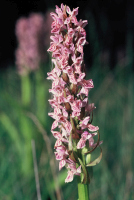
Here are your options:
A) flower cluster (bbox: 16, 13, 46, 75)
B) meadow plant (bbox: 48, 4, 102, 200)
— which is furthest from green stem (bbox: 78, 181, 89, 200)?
flower cluster (bbox: 16, 13, 46, 75)

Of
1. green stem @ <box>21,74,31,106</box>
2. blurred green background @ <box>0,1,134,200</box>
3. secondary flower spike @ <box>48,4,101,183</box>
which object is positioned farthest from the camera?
green stem @ <box>21,74,31,106</box>

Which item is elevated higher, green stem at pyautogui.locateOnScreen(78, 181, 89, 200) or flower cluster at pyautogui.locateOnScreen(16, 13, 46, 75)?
flower cluster at pyautogui.locateOnScreen(16, 13, 46, 75)

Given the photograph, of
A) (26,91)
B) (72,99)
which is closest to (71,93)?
(72,99)

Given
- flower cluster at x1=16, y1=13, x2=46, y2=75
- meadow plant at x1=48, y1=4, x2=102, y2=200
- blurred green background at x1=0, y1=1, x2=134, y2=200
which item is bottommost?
blurred green background at x1=0, y1=1, x2=134, y2=200

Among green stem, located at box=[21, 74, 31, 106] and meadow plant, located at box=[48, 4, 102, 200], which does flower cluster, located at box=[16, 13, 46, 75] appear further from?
meadow plant, located at box=[48, 4, 102, 200]

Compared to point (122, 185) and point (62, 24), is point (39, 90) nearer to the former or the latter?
point (122, 185)

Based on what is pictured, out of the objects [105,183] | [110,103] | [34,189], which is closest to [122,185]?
[105,183]
